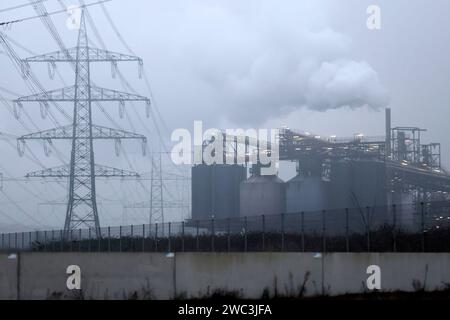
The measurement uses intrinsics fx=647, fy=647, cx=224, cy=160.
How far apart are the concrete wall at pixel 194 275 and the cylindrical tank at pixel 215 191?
105 feet

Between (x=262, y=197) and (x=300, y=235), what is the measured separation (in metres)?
26.3

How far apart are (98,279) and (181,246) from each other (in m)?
7.34

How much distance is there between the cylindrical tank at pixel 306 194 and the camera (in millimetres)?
44750

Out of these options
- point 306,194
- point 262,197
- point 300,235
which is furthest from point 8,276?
point 306,194

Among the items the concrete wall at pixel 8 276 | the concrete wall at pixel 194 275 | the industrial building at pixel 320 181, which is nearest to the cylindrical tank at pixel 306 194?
the industrial building at pixel 320 181

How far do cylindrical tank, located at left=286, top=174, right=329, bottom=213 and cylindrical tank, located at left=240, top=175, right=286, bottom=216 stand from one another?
50 cm

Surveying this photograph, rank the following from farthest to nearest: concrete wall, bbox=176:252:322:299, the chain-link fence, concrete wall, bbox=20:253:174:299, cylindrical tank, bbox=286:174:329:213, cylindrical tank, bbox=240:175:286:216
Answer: cylindrical tank, bbox=240:175:286:216 → cylindrical tank, bbox=286:174:329:213 → the chain-link fence → concrete wall, bbox=176:252:322:299 → concrete wall, bbox=20:253:174:299

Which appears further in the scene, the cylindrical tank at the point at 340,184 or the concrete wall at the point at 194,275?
the cylindrical tank at the point at 340,184

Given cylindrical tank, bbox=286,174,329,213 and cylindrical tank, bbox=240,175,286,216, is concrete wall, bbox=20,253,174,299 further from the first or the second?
cylindrical tank, bbox=286,174,329,213

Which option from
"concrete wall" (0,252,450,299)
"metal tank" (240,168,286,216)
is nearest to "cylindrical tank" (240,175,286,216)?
"metal tank" (240,168,286,216)

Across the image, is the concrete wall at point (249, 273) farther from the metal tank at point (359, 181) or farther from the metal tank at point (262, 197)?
the metal tank at point (359, 181)

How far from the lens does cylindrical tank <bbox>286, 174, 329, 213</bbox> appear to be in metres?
44.8
